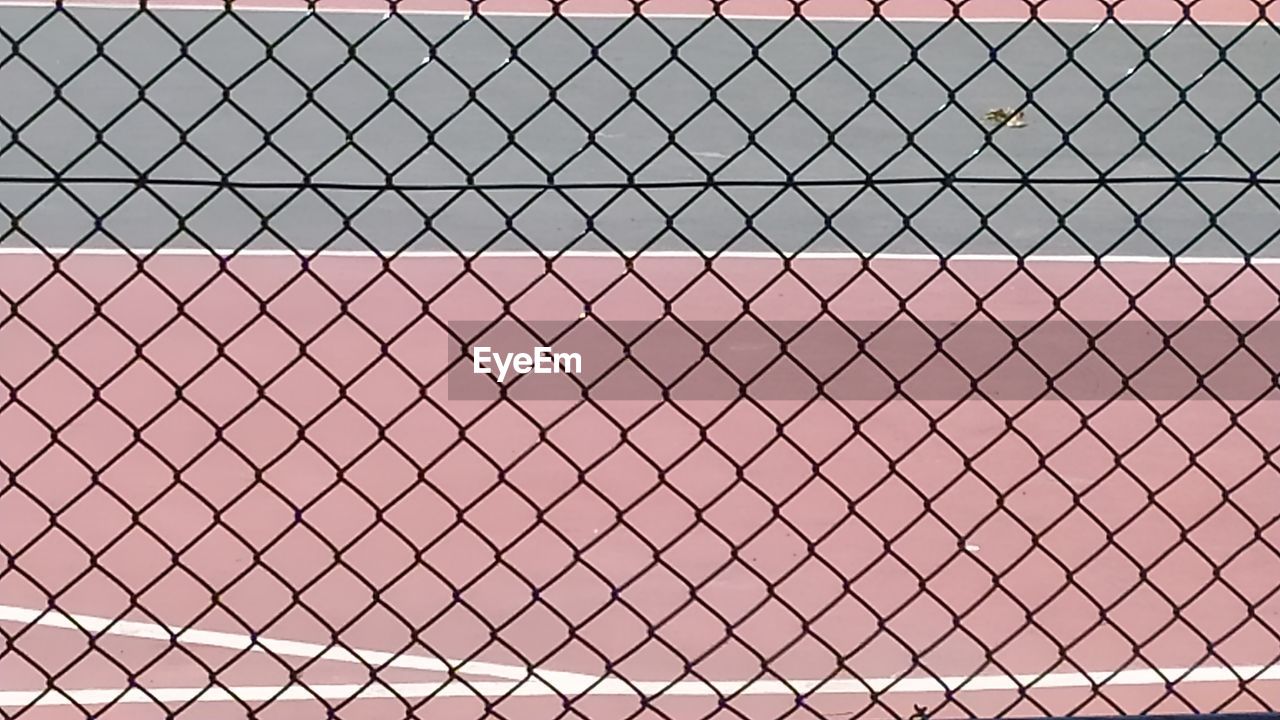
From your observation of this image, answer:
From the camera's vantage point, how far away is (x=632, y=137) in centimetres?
1210

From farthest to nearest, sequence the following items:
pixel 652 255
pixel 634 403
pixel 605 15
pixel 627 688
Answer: pixel 605 15 < pixel 652 255 < pixel 634 403 < pixel 627 688

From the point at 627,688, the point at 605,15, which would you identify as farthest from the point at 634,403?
the point at 605,15

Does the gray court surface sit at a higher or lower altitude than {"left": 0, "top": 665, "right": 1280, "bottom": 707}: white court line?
higher

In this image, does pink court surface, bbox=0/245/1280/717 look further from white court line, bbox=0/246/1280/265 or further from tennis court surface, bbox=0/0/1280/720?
white court line, bbox=0/246/1280/265

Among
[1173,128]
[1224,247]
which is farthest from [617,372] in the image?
[1173,128]

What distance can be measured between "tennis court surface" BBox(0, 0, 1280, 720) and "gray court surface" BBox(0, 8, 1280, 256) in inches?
2.3

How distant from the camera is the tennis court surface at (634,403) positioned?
14.0 feet

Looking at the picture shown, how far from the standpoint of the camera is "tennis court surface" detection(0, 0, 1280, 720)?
427cm

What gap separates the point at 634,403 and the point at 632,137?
417cm

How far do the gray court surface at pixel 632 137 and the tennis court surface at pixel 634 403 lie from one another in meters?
0.06

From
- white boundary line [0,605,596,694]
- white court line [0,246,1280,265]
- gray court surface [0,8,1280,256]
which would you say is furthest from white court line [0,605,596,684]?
white court line [0,246,1280,265]

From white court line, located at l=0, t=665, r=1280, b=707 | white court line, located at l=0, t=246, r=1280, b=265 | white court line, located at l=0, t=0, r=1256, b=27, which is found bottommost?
white court line, located at l=0, t=665, r=1280, b=707

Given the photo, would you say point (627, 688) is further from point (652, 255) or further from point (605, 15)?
point (605, 15)

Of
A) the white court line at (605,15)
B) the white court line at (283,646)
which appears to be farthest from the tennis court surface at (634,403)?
the white court line at (605,15)
